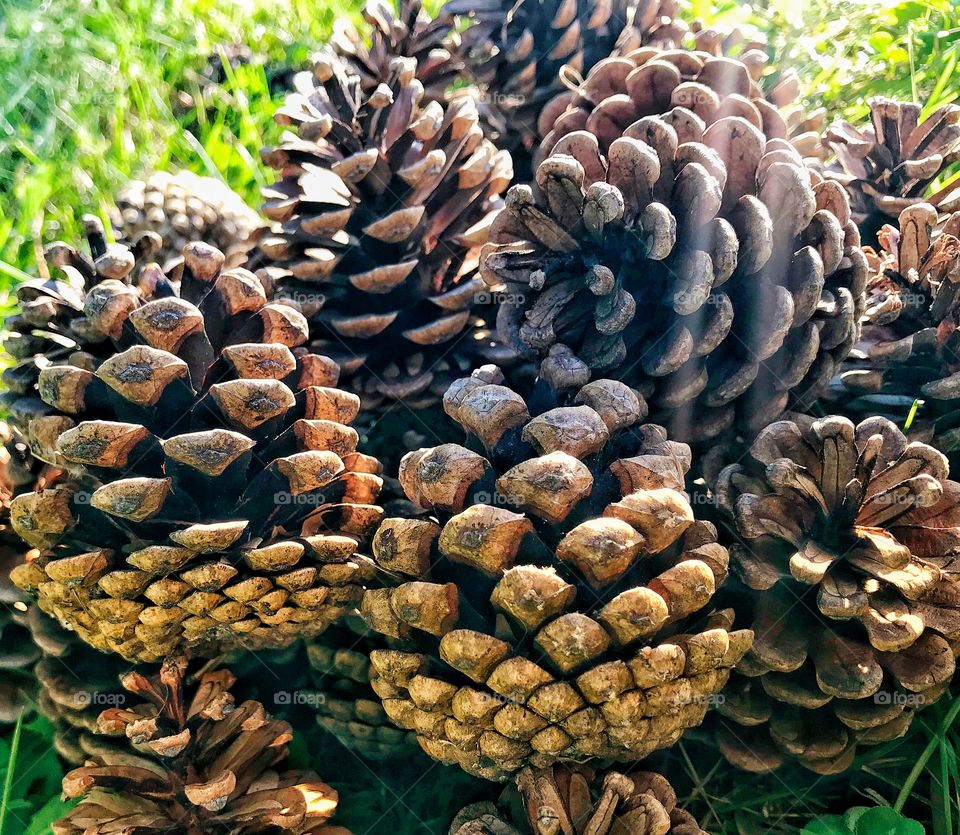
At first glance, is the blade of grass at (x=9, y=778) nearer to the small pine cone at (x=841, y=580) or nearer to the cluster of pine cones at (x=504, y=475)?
the cluster of pine cones at (x=504, y=475)

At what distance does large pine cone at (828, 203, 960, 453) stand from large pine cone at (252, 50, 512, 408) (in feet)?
1.39

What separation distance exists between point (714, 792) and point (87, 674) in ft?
2.21

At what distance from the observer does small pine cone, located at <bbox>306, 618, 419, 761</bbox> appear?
879mm

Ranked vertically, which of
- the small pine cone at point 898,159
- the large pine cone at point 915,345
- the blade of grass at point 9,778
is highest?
the small pine cone at point 898,159

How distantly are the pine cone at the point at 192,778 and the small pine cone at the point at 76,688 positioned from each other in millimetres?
42

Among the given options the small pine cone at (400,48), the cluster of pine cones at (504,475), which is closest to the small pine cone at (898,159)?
the cluster of pine cones at (504,475)

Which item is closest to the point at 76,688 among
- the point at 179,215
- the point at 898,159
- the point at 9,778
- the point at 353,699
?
the point at 9,778

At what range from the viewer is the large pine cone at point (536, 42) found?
3.67ft

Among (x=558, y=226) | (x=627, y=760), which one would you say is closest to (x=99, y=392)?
(x=558, y=226)

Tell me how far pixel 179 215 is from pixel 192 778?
2.47 ft

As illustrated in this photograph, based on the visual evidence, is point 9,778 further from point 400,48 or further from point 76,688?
point 400,48

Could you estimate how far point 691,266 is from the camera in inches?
30.7

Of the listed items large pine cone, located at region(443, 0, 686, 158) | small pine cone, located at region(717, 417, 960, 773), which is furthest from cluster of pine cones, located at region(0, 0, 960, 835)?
large pine cone, located at region(443, 0, 686, 158)
